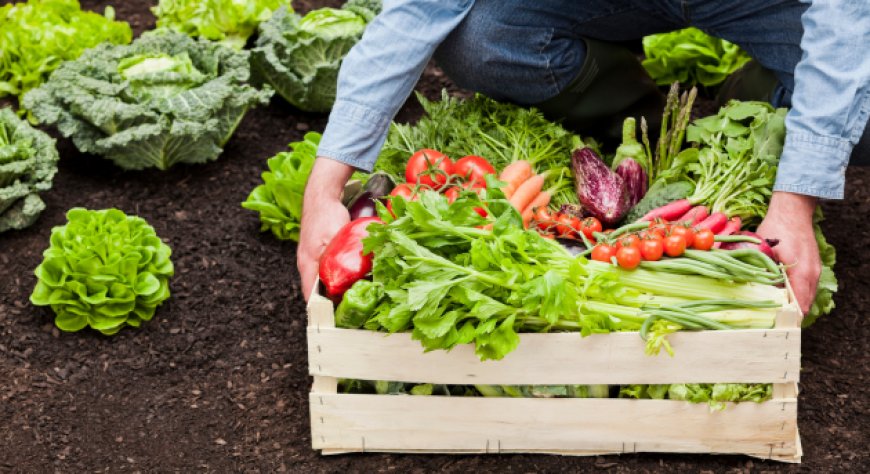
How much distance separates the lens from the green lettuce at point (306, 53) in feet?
14.9

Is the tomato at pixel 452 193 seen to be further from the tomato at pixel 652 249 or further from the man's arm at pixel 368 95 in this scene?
the tomato at pixel 652 249

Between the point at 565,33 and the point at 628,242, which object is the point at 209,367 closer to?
the point at 628,242

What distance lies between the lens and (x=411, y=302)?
8.43ft

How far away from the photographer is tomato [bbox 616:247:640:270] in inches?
108

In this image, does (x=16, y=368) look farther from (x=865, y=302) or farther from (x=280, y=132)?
(x=865, y=302)

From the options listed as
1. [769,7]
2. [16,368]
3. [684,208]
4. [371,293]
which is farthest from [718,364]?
[16,368]

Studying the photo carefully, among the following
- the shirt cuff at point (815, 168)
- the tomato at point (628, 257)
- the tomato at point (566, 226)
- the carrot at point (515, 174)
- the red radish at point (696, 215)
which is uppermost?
the shirt cuff at point (815, 168)

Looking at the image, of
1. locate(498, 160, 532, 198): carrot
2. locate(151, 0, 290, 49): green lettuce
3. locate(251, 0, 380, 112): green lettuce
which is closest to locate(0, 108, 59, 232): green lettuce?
locate(251, 0, 380, 112): green lettuce

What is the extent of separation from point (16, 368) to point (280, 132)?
5.54 ft

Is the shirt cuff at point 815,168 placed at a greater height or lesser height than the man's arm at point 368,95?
greater

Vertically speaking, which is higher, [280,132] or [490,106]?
[490,106]

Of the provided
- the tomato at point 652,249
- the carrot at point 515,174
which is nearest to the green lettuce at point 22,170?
the carrot at point 515,174

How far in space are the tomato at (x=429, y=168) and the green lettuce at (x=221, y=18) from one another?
1.86 metres

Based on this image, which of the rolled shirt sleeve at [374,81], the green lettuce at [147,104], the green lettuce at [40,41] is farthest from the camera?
the green lettuce at [40,41]
